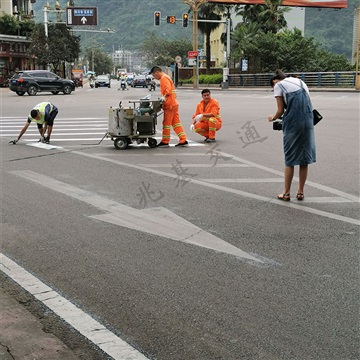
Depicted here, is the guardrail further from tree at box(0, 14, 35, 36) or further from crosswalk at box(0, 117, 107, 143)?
crosswalk at box(0, 117, 107, 143)

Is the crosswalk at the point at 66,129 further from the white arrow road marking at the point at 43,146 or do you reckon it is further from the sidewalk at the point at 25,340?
the sidewalk at the point at 25,340

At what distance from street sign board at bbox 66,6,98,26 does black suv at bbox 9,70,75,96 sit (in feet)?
80.2

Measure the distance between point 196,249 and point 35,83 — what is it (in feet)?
123

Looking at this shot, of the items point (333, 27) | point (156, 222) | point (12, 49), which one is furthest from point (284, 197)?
point (333, 27)

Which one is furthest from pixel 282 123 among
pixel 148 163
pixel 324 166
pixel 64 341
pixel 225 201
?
pixel 64 341

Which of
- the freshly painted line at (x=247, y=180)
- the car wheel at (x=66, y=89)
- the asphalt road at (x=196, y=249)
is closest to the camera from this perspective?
the asphalt road at (x=196, y=249)

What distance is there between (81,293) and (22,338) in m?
0.95

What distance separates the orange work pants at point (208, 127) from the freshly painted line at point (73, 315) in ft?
31.3

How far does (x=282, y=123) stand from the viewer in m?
8.15

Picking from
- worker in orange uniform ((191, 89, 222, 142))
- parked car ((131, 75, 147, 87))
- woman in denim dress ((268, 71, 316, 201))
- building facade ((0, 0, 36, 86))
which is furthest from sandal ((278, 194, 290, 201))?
parked car ((131, 75, 147, 87))

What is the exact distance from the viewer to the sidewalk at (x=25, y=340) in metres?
3.78

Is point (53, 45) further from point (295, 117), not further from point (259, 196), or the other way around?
point (295, 117)

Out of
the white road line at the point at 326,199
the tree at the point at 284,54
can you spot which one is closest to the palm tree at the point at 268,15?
the tree at the point at 284,54

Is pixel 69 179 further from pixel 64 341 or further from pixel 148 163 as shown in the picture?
pixel 64 341
